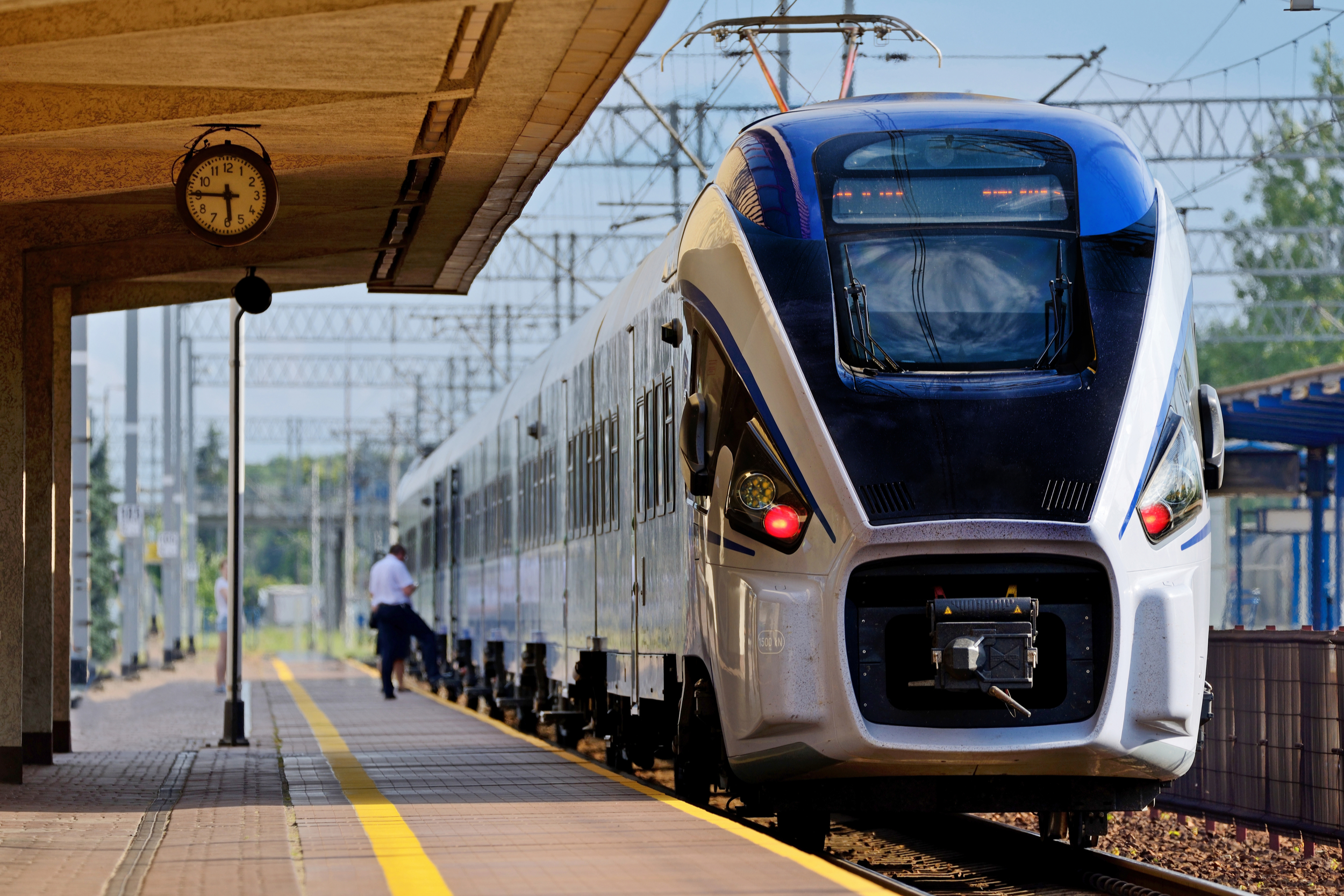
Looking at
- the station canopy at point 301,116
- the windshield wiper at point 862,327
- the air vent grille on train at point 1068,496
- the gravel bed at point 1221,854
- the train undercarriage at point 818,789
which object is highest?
the station canopy at point 301,116

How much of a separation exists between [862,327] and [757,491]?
86cm

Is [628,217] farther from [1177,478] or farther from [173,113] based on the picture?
[1177,478]

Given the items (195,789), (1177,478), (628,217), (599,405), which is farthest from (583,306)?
(1177,478)

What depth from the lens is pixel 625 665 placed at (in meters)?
12.5

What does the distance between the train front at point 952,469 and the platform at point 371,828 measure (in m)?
0.88

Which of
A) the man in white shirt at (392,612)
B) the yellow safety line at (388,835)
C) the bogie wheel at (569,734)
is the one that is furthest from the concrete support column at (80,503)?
the yellow safety line at (388,835)

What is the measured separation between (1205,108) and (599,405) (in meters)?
21.1

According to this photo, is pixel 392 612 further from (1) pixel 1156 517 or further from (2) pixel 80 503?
(1) pixel 1156 517

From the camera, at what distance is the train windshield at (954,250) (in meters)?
8.47

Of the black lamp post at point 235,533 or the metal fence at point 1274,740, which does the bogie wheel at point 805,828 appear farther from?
the black lamp post at point 235,533

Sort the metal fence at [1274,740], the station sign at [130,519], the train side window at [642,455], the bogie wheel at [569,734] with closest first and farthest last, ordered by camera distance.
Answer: the metal fence at [1274,740] < the train side window at [642,455] < the bogie wheel at [569,734] < the station sign at [130,519]

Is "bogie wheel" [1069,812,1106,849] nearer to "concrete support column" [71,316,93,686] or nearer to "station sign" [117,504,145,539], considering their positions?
"concrete support column" [71,316,93,686]

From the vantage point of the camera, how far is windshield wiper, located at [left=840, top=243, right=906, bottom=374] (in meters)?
8.40

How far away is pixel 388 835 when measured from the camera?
848 cm
